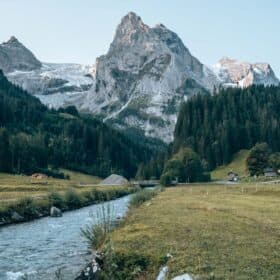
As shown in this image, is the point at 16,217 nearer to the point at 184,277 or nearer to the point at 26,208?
the point at 26,208

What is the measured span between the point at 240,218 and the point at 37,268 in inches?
807

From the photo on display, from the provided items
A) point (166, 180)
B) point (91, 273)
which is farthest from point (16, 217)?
point (166, 180)

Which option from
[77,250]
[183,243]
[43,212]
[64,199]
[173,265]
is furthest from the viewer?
[64,199]

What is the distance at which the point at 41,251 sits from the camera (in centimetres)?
4359

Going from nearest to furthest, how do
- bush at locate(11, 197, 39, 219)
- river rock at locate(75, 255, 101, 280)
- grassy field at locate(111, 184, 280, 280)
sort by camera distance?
grassy field at locate(111, 184, 280, 280), river rock at locate(75, 255, 101, 280), bush at locate(11, 197, 39, 219)

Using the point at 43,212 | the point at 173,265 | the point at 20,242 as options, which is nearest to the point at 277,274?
the point at 173,265

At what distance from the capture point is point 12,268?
35562mm

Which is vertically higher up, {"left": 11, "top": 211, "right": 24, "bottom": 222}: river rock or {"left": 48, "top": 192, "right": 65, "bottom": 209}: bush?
{"left": 48, "top": 192, "right": 65, "bottom": 209}: bush

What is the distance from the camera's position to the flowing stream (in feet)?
112

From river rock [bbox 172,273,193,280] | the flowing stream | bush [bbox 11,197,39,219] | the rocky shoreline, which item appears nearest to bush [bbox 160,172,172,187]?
the rocky shoreline

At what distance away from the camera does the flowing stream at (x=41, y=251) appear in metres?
34.0

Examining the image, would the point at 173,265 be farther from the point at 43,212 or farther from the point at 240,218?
the point at 43,212

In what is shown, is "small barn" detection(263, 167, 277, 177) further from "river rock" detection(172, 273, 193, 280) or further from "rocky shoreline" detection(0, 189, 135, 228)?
"river rock" detection(172, 273, 193, 280)

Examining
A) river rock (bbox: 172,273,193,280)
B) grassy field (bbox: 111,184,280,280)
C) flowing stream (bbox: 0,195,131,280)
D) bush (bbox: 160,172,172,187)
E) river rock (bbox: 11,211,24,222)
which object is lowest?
flowing stream (bbox: 0,195,131,280)
